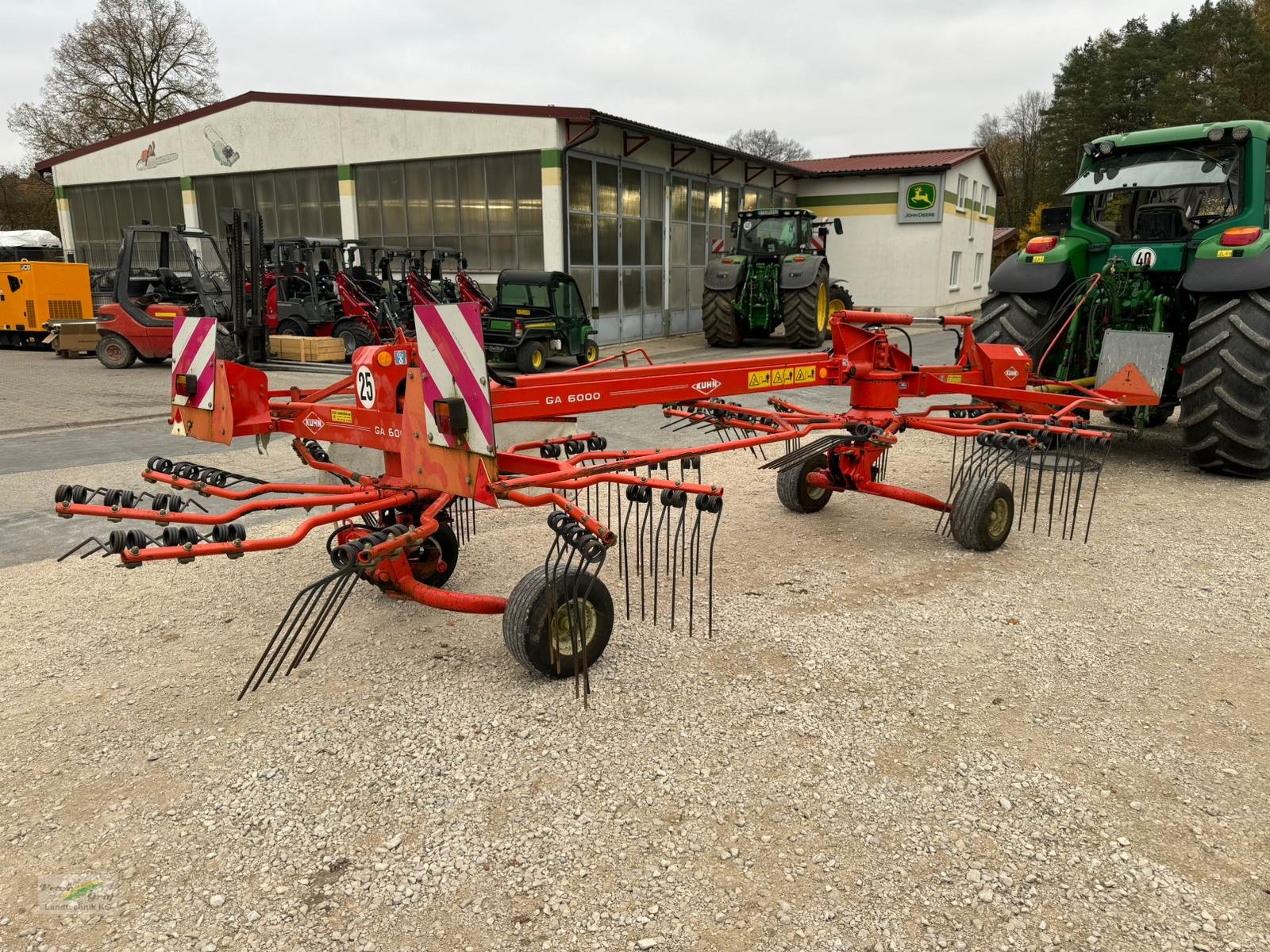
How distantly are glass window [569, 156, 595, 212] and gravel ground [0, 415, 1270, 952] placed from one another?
1134 cm

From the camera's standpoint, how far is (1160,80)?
99.8ft

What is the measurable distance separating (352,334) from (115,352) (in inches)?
140

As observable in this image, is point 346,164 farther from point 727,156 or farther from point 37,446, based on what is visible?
point 37,446

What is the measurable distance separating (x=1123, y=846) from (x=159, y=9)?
3232 cm

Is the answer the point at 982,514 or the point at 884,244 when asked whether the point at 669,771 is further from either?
the point at 884,244

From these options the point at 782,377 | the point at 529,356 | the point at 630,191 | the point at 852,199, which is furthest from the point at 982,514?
the point at 852,199

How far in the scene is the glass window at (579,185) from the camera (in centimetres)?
1391

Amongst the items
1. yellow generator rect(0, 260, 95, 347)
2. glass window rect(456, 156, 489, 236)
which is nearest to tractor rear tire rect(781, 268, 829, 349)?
glass window rect(456, 156, 489, 236)

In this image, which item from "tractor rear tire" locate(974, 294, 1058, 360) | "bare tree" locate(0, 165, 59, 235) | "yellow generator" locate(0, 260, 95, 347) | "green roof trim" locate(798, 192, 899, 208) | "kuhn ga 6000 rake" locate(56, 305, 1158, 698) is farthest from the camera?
"bare tree" locate(0, 165, 59, 235)

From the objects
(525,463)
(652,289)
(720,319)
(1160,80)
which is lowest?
(525,463)

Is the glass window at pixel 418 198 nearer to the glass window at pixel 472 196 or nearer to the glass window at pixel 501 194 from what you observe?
the glass window at pixel 472 196

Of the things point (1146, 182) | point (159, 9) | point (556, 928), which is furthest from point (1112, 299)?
point (159, 9)

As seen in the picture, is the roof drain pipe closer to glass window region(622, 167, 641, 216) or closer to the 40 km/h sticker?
glass window region(622, 167, 641, 216)

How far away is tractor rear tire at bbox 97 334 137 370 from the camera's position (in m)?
12.2
